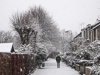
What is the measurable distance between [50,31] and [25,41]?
62.5 feet

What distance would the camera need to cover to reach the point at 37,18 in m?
45.1

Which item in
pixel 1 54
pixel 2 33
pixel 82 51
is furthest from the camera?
pixel 2 33

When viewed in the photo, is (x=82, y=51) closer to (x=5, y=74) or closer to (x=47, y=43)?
(x=5, y=74)

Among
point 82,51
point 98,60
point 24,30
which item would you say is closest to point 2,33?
point 24,30

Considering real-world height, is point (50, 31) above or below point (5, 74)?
above

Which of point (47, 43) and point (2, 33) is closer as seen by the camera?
point (47, 43)

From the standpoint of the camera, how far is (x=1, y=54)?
23.6 ft

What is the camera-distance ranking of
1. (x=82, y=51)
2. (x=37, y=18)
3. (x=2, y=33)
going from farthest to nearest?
(x=2, y=33)
(x=37, y=18)
(x=82, y=51)

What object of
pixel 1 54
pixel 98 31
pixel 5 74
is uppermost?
pixel 98 31

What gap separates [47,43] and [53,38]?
1.99 metres

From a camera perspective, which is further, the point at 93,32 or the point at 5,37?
the point at 5,37

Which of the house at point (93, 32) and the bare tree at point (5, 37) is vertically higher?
the bare tree at point (5, 37)

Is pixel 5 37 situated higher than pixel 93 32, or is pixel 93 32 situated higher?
pixel 5 37

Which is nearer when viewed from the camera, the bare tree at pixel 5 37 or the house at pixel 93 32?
the house at pixel 93 32
